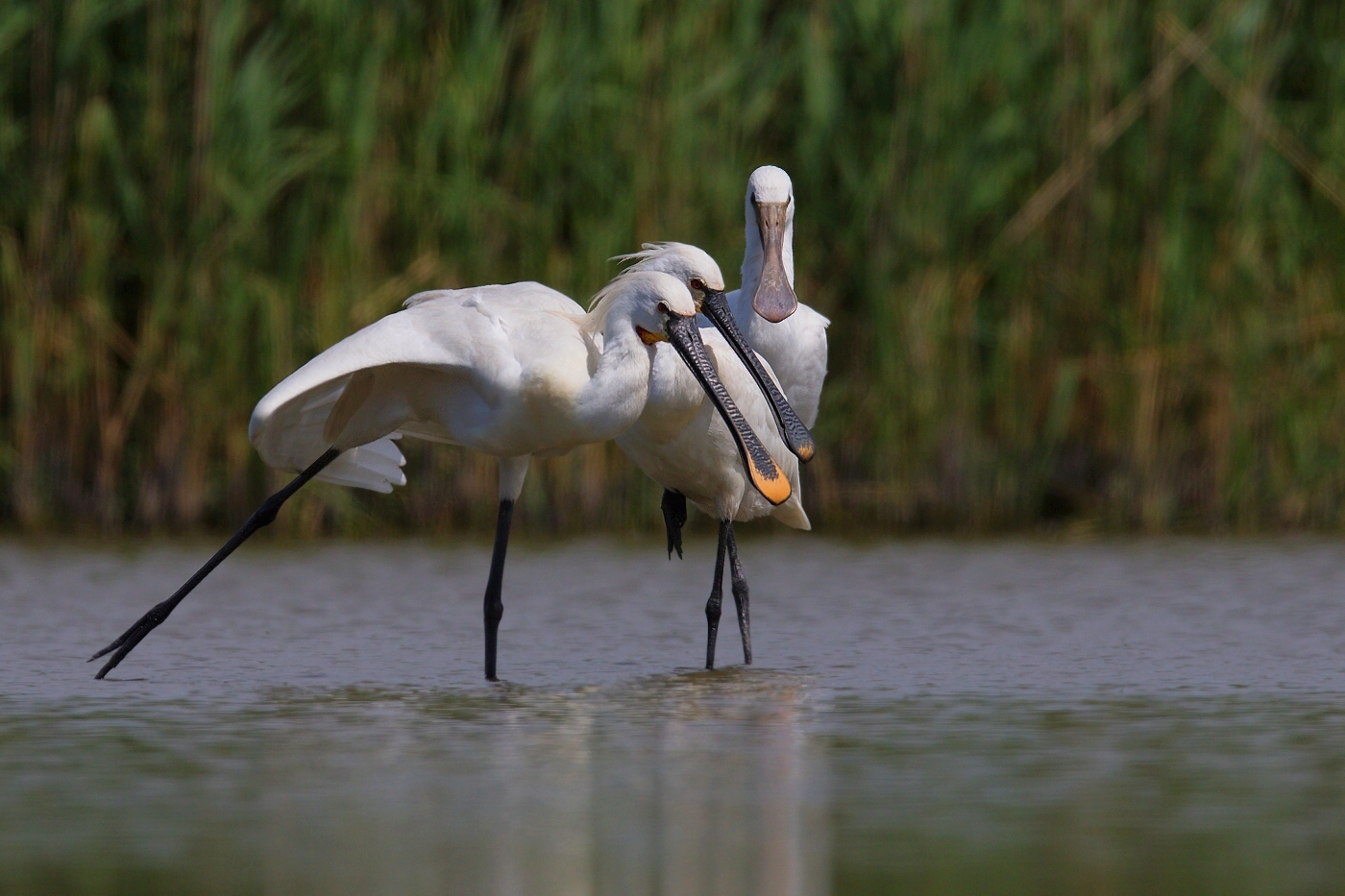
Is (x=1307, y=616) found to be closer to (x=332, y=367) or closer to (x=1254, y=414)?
(x=1254, y=414)

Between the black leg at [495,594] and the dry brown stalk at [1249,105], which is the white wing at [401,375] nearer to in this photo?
the black leg at [495,594]

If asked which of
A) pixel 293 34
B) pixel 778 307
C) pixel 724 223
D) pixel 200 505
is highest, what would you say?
pixel 293 34

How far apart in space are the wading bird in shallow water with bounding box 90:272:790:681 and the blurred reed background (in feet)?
10.4

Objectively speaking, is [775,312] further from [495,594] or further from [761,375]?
[495,594]

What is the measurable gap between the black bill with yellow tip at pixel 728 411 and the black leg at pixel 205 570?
4.36ft

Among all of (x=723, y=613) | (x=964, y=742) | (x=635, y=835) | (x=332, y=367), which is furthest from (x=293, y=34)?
(x=635, y=835)

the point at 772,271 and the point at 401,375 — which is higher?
the point at 772,271

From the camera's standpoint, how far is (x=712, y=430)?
25.3ft

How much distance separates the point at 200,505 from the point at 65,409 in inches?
30.9

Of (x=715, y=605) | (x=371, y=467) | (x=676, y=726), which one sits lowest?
(x=676, y=726)

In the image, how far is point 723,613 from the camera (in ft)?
30.1

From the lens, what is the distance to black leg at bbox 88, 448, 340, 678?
7211 millimetres

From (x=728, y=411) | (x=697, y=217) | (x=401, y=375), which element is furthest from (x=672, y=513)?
(x=697, y=217)

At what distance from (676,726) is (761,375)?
5.64ft
